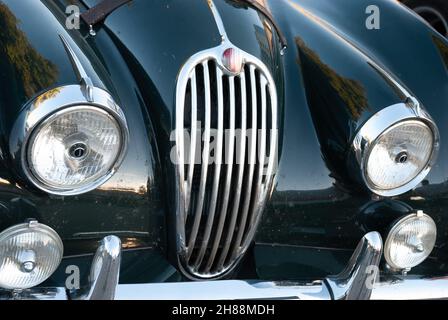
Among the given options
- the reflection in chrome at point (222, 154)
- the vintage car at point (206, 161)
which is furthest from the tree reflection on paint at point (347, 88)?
the reflection in chrome at point (222, 154)

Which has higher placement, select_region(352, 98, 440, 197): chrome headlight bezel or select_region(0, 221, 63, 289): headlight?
select_region(352, 98, 440, 197): chrome headlight bezel

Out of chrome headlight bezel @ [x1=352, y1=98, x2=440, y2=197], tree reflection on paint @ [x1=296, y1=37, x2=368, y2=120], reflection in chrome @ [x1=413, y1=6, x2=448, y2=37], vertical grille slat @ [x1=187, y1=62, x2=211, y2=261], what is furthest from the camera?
reflection in chrome @ [x1=413, y1=6, x2=448, y2=37]

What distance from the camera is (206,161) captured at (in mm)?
2389

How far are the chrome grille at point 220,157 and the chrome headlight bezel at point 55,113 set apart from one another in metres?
0.25

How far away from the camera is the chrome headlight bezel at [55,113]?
212cm

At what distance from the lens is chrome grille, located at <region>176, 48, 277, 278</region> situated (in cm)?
240

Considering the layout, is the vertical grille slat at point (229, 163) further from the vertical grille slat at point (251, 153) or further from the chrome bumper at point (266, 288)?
the chrome bumper at point (266, 288)

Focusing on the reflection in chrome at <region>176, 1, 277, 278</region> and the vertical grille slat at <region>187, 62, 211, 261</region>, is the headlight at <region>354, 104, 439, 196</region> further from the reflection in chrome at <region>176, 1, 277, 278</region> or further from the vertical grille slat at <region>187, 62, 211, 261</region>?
the vertical grille slat at <region>187, 62, 211, 261</region>

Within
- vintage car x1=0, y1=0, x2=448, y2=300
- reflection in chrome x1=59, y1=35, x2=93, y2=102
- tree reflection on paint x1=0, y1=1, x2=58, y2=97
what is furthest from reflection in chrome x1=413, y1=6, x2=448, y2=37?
tree reflection on paint x1=0, y1=1, x2=58, y2=97

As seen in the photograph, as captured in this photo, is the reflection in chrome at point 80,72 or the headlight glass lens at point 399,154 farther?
the headlight glass lens at point 399,154

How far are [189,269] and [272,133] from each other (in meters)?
0.51

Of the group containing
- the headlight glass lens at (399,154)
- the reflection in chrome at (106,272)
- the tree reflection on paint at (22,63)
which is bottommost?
the reflection in chrome at (106,272)

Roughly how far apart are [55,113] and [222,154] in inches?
21.6
